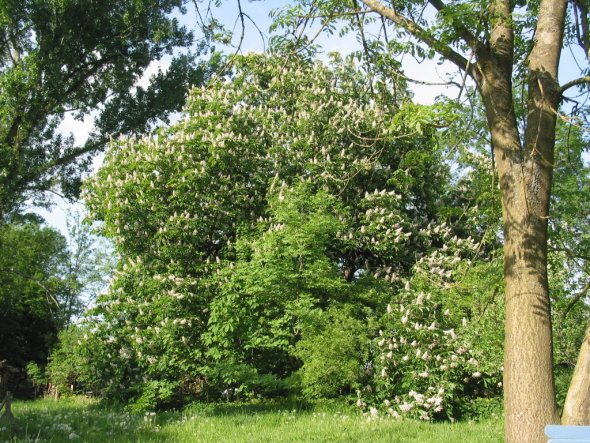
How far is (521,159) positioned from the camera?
166 inches

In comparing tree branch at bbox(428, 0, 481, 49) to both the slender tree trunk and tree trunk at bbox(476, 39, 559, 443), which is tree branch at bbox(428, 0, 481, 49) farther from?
the slender tree trunk

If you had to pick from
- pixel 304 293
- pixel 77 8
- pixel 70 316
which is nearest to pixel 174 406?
pixel 304 293

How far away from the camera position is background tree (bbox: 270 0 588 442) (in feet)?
12.8

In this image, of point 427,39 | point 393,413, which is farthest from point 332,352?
point 427,39

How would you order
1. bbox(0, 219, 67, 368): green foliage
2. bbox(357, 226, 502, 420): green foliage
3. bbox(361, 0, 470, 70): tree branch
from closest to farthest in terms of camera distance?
1. bbox(361, 0, 470, 70): tree branch
2. bbox(357, 226, 502, 420): green foliage
3. bbox(0, 219, 67, 368): green foliage

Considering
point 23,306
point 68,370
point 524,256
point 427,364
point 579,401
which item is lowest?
point 68,370

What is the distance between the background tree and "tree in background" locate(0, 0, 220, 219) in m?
11.5

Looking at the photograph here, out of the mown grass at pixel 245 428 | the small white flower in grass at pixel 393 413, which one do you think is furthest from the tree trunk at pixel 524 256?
the small white flower in grass at pixel 393 413

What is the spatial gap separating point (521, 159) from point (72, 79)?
51.7ft

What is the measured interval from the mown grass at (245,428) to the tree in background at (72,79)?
7.45 meters

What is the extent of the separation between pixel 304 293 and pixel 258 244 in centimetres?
139

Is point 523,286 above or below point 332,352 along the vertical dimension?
above

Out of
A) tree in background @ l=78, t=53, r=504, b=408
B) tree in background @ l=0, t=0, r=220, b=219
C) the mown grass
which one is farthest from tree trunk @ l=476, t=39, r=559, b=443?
tree in background @ l=0, t=0, r=220, b=219

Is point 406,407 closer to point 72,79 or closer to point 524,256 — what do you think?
point 524,256
